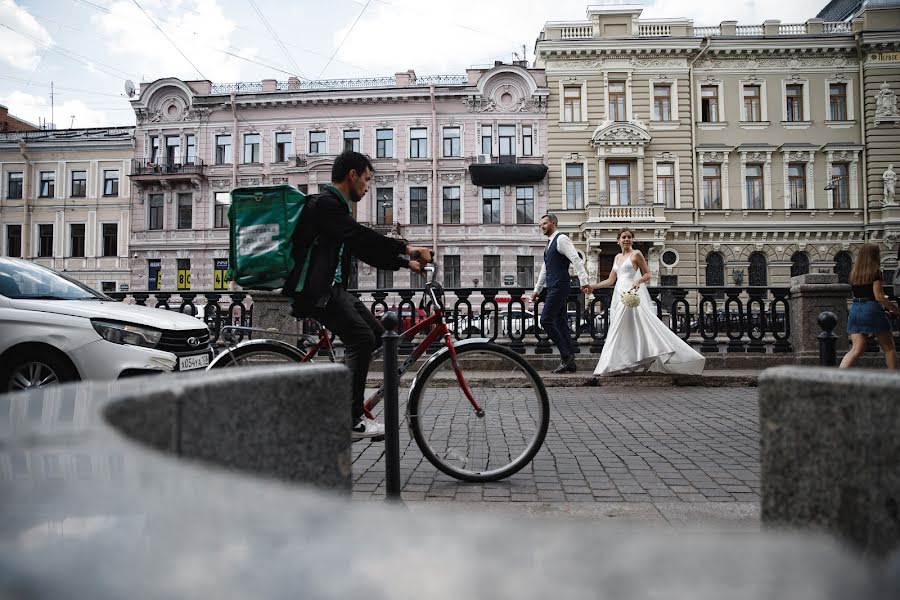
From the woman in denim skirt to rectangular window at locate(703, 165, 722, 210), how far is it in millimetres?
26712

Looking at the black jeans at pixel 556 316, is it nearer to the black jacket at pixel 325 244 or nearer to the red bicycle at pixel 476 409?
the red bicycle at pixel 476 409

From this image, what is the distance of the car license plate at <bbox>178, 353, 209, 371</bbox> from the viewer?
5926 millimetres

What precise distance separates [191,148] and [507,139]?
18550 mm

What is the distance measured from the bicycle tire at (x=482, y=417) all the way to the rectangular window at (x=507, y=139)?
31.9 metres

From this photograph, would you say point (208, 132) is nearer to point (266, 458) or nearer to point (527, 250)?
point (527, 250)

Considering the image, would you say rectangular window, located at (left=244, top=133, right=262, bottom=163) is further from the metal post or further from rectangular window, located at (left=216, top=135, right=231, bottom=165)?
the metal post

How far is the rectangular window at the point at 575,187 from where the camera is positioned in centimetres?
3344

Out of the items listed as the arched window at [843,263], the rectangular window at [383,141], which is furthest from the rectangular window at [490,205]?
the arched window at [843,263]

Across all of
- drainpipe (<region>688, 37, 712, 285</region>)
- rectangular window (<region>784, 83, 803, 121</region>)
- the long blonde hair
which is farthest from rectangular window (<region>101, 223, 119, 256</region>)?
the long blonde hair

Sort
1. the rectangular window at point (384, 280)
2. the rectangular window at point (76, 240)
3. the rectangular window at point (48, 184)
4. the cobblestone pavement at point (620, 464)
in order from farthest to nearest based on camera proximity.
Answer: the rectangular window at point (48, 184), the rectangular window at point (76, 240), the rectangular window at point (384, 280), the cobblestone pavement at point (620, 464)

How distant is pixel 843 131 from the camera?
3334 cm

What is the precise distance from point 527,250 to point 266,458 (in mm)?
33341

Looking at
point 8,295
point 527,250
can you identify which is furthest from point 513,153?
point 8,295

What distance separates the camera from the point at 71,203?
3903 cm
